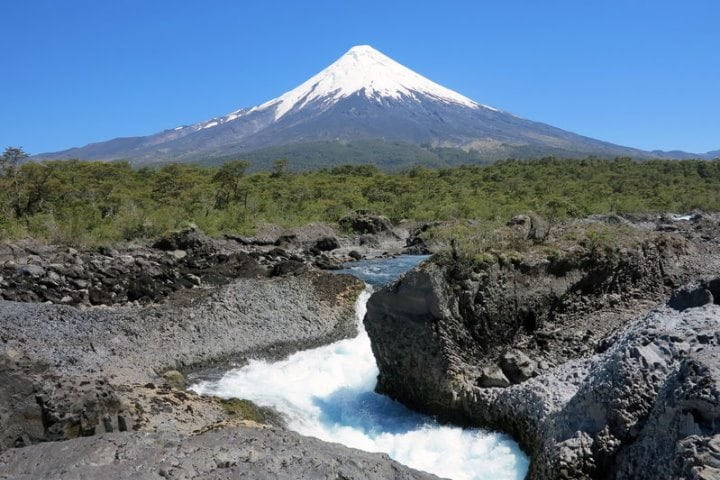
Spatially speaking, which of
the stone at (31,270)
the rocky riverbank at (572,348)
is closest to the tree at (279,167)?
the stone at (31,270)

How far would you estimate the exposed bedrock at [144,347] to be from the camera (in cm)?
805

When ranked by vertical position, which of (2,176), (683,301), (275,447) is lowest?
(275,447)

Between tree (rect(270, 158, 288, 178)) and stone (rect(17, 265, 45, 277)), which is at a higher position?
tree (rect(270, 158, 288, 178))

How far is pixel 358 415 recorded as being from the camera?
1081 cm

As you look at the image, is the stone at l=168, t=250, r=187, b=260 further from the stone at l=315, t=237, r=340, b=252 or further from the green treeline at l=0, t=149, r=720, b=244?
the stone at l=315, t=237, r=340, b=252

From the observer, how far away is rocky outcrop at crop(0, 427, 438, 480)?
17.4ft

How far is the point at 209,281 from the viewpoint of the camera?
20.3 m

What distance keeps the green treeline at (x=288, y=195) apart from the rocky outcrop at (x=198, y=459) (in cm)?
1805

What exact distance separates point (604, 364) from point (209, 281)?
610 inches

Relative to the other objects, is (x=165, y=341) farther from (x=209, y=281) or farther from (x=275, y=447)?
(x=275, y=447)

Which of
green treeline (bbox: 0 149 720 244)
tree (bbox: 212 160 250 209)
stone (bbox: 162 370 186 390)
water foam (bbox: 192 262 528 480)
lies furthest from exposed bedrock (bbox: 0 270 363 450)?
tree (bbox: 212 160 250 209)

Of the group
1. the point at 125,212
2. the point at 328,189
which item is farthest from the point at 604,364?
the point at 328,189

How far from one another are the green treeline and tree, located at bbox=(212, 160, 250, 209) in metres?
0.09

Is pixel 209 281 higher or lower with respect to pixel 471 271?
lower
